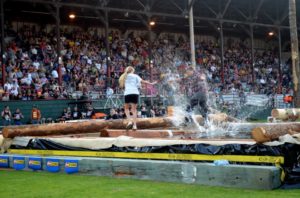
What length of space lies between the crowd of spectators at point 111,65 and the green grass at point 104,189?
36.4 feet

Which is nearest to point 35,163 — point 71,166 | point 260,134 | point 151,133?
point 71,166

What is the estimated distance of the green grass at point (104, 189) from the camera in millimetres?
7162

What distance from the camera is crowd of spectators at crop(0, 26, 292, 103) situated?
25359 millimetres

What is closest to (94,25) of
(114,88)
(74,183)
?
(114,88)

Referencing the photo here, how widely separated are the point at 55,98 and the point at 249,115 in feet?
39.0

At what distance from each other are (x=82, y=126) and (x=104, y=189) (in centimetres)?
599

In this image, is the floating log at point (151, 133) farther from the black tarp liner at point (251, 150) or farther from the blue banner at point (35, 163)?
the blue banner at point (35, 163)

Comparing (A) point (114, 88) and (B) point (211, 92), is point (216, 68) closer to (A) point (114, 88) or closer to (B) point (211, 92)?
(B) point (211, 92)

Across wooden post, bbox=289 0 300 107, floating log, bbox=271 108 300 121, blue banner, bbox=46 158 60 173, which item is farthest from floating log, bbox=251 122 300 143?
wooden post, bbox=289 0 300 107

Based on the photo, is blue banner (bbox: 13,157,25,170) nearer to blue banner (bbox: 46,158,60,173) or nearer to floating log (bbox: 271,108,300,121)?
blue banner (bbox: 46,158,60,173)

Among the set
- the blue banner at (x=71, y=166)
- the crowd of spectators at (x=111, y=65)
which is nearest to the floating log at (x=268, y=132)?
the blue banner at (x=71, y=166)

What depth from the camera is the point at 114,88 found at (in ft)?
93.4

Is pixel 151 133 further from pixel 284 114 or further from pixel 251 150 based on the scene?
pixel 284 114

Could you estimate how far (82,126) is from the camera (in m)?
13.7
